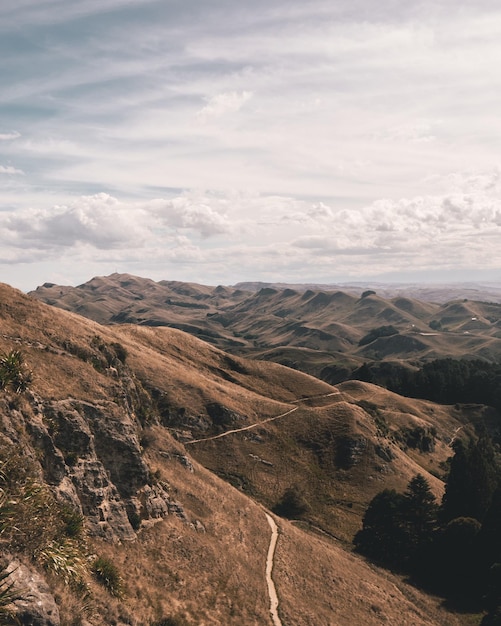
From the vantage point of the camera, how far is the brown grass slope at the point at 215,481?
125 feet

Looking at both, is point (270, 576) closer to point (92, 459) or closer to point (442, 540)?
point (92, 459)

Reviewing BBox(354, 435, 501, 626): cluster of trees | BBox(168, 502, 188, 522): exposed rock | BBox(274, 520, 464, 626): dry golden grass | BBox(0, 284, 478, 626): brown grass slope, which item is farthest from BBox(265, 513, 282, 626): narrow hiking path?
Answer: BBox(354, 435, 501, 626): cluster of trees

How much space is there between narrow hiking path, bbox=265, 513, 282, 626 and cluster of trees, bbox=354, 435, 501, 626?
17684 mm

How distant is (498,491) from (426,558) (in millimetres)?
17159

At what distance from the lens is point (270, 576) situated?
49.6m

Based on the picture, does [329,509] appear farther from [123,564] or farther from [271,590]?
[123,564]

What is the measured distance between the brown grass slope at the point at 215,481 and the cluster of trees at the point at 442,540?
5.14 m

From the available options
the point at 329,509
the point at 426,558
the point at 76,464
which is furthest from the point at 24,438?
the point at 426,558

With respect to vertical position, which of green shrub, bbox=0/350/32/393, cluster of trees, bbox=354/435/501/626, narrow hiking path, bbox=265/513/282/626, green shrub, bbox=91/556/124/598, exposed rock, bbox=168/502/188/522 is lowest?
cluster of trees, bbox=354/435/501/626

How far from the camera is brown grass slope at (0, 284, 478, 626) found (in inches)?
1502

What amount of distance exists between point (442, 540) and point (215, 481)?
40.5 metres

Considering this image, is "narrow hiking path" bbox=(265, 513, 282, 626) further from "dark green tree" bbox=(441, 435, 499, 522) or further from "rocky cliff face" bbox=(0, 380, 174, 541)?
"dark green tree" bbox=(441, 435, 499, 522)

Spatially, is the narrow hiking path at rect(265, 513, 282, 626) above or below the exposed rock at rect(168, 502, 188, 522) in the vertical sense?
below

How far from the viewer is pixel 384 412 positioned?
5335 inches
